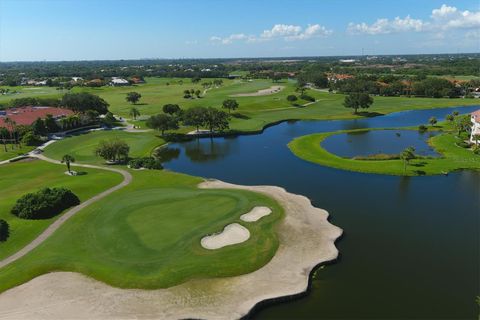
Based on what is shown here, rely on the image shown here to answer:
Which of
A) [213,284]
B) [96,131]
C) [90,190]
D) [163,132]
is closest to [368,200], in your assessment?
[213,284]

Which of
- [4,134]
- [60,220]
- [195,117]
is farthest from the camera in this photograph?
[195,117]

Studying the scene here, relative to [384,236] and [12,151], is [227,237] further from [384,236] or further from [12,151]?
[12,151]

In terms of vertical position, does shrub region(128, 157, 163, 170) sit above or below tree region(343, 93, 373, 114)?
below

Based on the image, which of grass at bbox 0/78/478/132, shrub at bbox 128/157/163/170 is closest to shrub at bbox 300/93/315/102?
grass at bbox 0/78/478/132

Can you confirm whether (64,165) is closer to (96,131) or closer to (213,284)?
(96,131)

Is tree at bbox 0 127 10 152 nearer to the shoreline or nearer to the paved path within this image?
the paved path

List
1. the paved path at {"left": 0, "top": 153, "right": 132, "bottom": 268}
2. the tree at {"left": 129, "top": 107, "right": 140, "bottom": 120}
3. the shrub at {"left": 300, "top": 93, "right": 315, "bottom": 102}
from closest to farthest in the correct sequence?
1. the paved path at {"left": 0, "top": 153, "right": 132, "bottom": 268}
2. the tree at {"left": 129, "top": 107, "right": 140, "bottom": 120}
3. the shrub at {"left": 300, "top": 93, "right": 315, "bottom": 102}

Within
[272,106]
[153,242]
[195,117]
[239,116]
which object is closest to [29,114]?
[195,117]
